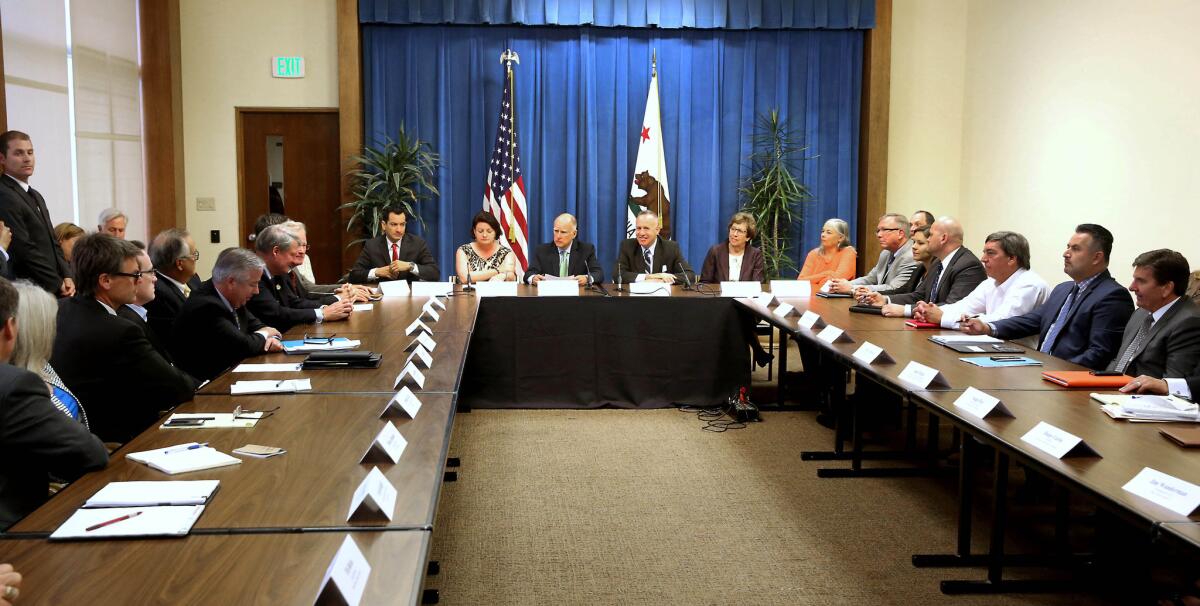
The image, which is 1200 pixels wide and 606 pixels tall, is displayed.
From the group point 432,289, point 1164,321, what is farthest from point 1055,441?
point 432,289

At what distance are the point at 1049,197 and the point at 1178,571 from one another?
4.57 metres

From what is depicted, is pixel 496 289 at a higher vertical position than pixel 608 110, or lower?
lower

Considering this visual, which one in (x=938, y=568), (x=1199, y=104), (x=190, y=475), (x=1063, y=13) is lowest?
(x=938, y=568)

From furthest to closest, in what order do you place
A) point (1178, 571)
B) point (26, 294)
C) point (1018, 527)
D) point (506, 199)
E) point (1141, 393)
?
point (506, 199)
point (1018, 527)
point (1178, 571)
point (1141, 393)
point (26, 294)

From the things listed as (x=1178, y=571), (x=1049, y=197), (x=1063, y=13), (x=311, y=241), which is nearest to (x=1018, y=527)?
(x=1178, y=571)

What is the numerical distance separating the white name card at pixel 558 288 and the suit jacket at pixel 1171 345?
3.05 metres

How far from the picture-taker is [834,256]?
265 inches

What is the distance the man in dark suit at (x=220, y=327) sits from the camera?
11.8 ft

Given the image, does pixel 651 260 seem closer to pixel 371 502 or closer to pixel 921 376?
pixel 921 376

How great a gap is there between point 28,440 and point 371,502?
742 millimetres

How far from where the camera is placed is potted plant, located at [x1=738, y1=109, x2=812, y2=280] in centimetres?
821

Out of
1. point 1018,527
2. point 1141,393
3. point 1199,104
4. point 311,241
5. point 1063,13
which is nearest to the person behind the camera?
point 1141,393

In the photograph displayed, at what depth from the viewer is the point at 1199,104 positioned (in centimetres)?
562

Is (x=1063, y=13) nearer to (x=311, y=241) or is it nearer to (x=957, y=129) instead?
(x=957, y=129)
